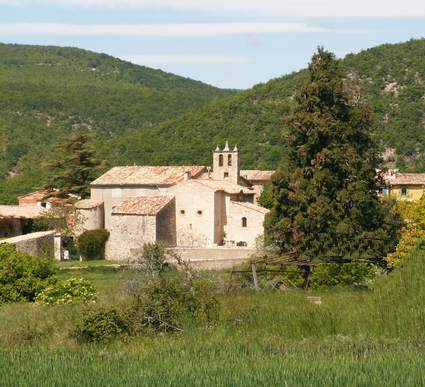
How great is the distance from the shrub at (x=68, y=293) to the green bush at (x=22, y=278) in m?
1.88

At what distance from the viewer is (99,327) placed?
17.0m

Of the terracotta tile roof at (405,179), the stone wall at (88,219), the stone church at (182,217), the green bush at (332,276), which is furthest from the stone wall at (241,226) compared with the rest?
the green bush at (332,276)

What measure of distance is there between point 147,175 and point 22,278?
33312mm

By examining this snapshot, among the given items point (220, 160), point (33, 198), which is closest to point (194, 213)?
point (220, 160)

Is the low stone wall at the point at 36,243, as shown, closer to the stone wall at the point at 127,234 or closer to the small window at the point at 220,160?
the stone wall at the point at 127,234

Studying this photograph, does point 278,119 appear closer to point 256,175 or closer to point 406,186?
point 256,175

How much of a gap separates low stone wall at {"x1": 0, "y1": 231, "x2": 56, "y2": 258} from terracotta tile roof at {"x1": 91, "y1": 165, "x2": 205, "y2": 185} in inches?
460

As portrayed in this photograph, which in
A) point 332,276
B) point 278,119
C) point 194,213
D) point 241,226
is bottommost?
point 241,226

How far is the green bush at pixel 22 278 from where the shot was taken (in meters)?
29.8

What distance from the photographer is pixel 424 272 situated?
57.2 feet

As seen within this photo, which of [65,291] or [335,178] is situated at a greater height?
[335,178]

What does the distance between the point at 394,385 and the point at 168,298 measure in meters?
8.15

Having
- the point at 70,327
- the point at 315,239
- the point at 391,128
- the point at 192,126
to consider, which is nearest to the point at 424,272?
the point at 70,327

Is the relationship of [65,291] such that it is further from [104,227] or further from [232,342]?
[104,227]
